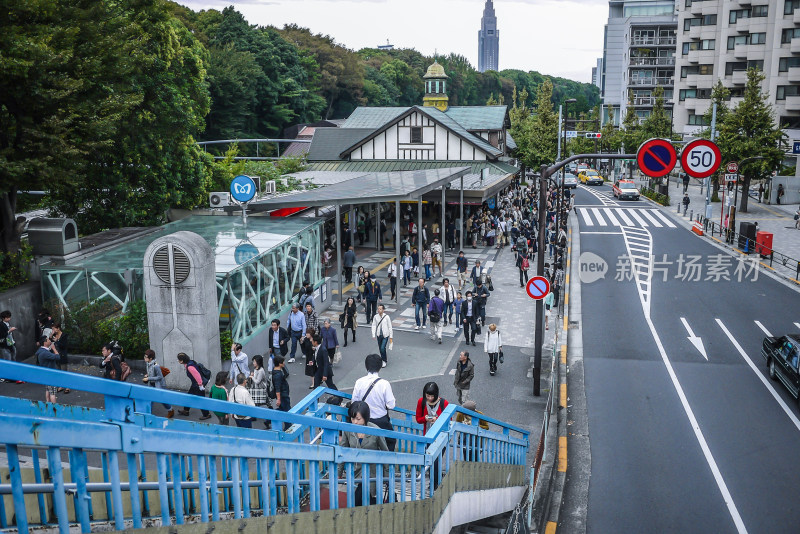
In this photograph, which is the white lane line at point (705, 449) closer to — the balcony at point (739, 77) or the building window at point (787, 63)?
the building window at point (787, 63)

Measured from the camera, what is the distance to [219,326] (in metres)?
16.8

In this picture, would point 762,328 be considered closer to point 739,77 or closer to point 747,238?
point 747,238

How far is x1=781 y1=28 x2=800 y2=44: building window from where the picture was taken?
5667cm

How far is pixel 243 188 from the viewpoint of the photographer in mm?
21969

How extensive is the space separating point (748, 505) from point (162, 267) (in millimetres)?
12628

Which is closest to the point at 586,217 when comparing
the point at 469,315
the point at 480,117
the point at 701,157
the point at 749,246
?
the point at 480,117

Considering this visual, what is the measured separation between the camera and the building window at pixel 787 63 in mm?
56875

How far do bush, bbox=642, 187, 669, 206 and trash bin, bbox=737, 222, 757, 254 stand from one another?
19731mm

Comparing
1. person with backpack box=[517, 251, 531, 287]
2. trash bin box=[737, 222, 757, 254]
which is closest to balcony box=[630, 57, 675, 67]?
trash bin box=[737, 222, 757, 254]

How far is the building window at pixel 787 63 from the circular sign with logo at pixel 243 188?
176 feet

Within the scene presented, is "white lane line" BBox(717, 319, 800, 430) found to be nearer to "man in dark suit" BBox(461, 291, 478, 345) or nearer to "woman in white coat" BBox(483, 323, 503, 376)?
"woman in white coat" BBox(483, 323, 503, 376)

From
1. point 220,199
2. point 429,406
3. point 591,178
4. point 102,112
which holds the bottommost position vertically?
point 429,406

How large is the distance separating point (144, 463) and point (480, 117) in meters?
50.8

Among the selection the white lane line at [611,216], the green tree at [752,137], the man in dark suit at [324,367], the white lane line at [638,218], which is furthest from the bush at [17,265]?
the green tree at [752,137]
